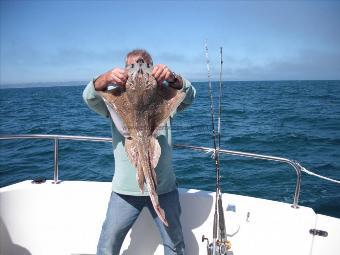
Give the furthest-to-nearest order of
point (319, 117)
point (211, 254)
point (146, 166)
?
1. point (319, 117)
2. point (211, 254)
3. point (146, 166)

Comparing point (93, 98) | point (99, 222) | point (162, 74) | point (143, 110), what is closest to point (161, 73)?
point (162, 74)

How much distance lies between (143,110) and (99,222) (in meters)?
2.18

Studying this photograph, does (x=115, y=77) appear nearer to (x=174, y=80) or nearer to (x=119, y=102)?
(x=119, y=102)

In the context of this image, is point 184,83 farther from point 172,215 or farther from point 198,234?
point 198,234

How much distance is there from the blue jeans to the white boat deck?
0.72 m

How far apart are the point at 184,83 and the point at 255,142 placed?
476 inches

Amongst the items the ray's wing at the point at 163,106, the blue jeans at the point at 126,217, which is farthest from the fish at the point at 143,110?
the blue jeans at the point at 126,217

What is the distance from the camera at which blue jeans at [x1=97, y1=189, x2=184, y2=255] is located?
10.4 feet

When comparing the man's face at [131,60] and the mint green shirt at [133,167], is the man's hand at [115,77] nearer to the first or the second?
the man's face at [131,60]

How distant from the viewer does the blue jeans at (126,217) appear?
3.18 m

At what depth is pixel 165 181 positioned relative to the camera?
3115 mm

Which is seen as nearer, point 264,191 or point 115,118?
point 115,118

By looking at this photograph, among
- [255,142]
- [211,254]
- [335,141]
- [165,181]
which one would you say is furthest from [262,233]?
[335,141]

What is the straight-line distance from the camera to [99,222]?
4.15m
